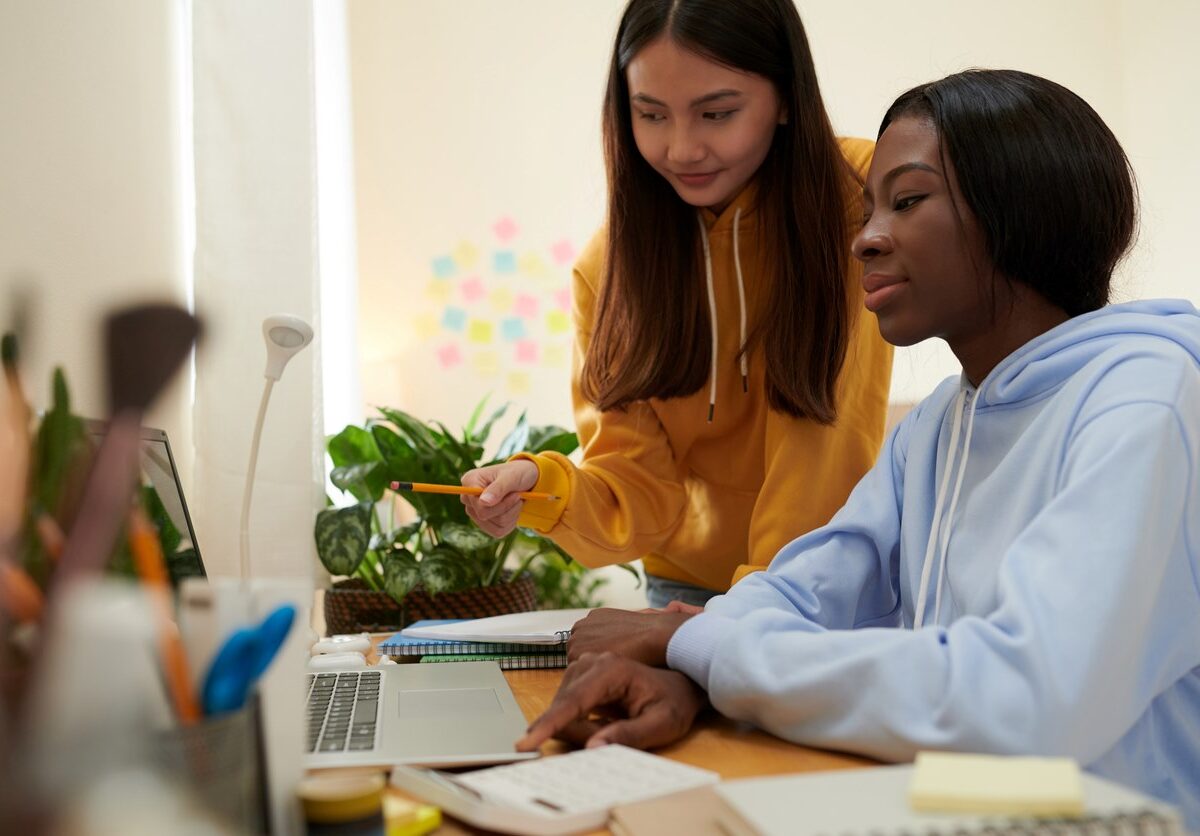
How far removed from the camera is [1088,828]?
0.50m

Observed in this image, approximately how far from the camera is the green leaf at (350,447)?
2.29 metres

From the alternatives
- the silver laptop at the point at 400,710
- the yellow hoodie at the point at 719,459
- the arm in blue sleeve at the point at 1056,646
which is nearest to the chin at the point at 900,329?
the arm in blue sleeve at the point at 1056,646

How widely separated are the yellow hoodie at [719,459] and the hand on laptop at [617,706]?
50 centimetres

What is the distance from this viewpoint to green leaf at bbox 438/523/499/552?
6.81 ft

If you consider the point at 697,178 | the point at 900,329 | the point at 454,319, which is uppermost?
the point at 697,178

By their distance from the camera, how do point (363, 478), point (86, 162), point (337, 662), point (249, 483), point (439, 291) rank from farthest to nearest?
point (439, 291) < point (363, 478) < point (86, 162) < point (249, 483) < point (337, 662)

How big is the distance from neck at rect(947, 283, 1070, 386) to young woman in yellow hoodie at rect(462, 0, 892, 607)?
35 cm

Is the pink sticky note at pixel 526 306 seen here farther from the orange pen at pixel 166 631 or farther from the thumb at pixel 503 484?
the orange pen at pixel 166 631

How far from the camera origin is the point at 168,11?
194 cm

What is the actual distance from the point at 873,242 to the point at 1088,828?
25.9 inches

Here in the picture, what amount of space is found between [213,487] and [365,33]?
2.03 metres

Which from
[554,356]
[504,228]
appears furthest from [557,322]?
[504,228]

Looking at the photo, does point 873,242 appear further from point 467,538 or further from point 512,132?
point 512,132

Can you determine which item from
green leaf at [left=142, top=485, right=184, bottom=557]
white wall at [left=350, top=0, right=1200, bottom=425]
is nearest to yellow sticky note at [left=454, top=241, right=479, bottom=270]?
white wall at [left=350, top=0, right=1200, bottom=425]
